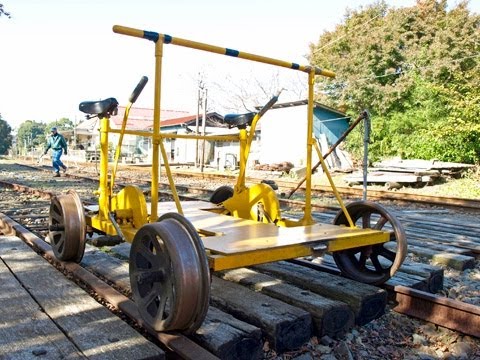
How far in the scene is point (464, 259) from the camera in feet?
14.1

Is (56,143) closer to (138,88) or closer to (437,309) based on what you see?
(138,88)

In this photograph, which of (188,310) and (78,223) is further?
(78,223)

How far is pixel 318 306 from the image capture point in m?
2.85

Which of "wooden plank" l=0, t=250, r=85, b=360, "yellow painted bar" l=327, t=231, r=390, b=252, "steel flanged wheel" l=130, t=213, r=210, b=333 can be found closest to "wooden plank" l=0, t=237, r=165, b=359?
"wooden plank" l=0, t=250, r=85, b=360

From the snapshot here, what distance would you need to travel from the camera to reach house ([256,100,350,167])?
87.9 feet

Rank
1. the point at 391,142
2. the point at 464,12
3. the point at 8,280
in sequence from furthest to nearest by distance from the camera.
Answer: the point at 464,12
the point at 391,142
the point at 8,280

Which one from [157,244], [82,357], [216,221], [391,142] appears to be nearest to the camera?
[82,357]

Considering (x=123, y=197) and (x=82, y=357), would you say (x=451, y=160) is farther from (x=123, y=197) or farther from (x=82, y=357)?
(x=82, y=357)

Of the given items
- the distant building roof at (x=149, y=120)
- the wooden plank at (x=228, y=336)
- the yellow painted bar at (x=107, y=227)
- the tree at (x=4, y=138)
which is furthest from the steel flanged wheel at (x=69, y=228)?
the tree at (x=4, y=138)

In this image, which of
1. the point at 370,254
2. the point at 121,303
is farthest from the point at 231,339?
the point at 370,254

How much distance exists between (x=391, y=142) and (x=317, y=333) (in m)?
21.0

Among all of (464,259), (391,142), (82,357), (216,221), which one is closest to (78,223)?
(216,221)

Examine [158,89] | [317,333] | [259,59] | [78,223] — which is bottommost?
[317,333]

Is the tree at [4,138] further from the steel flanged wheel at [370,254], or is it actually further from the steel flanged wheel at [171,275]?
the steel flanged wheel at [171,275]
